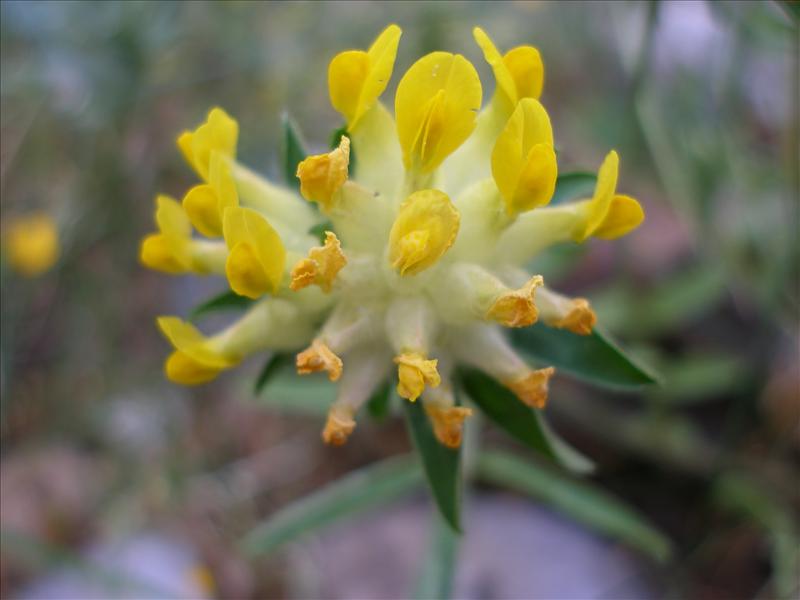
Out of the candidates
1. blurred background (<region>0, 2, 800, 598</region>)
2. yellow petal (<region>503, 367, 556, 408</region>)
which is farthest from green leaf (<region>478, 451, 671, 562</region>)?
yellow petal (<region>503, 367, 556, 408</region>)

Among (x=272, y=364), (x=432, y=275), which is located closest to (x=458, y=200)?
(x=432, y=275)

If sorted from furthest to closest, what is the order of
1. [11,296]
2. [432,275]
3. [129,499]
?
[11,296] → [129,499] → [432,275]

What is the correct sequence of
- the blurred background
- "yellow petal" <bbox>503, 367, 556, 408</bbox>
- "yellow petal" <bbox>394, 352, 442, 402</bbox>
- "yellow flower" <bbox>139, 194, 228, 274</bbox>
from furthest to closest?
the blurred background < "yellow flower" <bbox>139, 194, 228, 274</bbox> < "yellow petal" <bbox>503, 367, 556, 408</bbox> < "yellow petal" <bbox>394, 352, 442, 402</bbox>

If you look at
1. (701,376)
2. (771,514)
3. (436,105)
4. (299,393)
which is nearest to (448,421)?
(436,105)

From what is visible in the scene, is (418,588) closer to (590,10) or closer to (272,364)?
(272,364)

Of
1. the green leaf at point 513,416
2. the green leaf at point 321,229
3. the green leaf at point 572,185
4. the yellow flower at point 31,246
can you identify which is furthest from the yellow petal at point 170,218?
the yellow flower at point 31,246

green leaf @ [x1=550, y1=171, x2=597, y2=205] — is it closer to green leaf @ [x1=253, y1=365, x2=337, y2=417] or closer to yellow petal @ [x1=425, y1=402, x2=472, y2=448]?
yellow petal @ [x1=425, y1=402, x2=472, y2=448]
